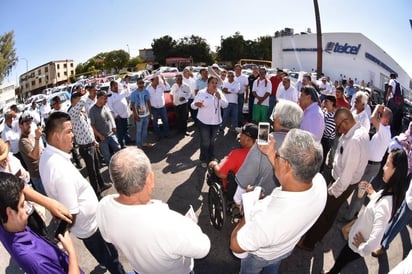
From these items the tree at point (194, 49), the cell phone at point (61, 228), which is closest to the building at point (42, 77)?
the tree at point (194, 49)

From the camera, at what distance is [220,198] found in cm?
357

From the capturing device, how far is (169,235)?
1602 mm

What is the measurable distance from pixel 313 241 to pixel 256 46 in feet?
186

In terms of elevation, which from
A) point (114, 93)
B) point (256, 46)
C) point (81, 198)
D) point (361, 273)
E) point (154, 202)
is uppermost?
point (256, 46)

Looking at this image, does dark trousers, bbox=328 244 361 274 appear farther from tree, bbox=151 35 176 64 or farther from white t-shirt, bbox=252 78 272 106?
tree, bbox=151 35 176 64

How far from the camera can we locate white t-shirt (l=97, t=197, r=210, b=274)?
160cm

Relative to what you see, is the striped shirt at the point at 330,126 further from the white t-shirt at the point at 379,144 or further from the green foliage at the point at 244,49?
the green foliage at the point at 244,49

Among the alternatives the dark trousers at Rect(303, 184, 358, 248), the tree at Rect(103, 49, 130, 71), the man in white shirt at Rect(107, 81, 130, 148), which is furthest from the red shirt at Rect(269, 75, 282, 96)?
the tree at Rect(103, 49, 130, 71)

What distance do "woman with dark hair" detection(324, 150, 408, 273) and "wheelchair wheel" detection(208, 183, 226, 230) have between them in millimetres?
1506

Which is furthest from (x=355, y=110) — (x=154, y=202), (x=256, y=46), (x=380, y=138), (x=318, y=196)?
(x=256, y=46)

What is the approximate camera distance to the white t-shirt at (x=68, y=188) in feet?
7.54

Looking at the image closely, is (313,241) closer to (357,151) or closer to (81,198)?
(357,151)

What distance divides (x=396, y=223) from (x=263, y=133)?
1.53 meters

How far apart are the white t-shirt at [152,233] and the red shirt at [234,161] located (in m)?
1.65
